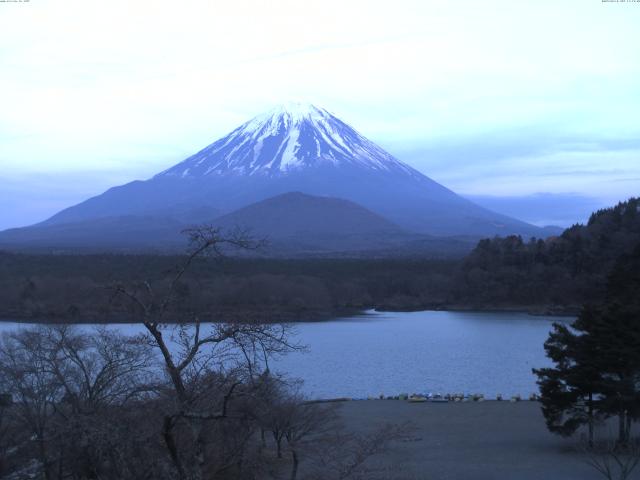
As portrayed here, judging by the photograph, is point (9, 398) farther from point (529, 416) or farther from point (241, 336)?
point (529, 416)

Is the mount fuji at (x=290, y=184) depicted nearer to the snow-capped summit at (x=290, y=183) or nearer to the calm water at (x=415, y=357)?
the snow-capped summit at (x=290, y=183)

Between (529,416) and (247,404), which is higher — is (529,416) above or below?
below

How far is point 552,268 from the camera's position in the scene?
157 feet

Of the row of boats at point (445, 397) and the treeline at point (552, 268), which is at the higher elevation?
the treeline at point (552, 268)

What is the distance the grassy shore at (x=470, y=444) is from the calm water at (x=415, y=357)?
2.00 meters

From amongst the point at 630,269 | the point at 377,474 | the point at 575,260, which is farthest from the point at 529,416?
the point at 575,260

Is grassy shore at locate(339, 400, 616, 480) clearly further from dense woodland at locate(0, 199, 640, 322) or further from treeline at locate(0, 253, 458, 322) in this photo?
dense woodland at locate(0, 199, 640, 322)

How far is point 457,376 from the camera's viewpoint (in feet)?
71.7

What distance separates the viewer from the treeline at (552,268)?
4619cm

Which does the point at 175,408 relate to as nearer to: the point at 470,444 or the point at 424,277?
the point at 470,444

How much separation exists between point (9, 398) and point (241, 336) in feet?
20.7

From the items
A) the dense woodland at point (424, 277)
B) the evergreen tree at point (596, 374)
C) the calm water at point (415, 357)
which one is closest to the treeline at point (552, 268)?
the dense woodland at point (424, 277)

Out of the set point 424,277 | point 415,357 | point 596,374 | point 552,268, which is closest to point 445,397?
point 596,374

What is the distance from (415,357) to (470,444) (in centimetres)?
1183
